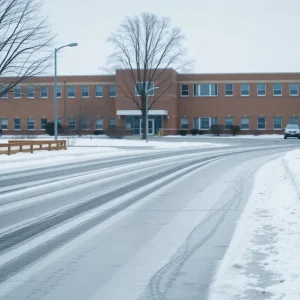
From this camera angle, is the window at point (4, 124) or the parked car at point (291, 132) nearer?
the parked car at point (291, 132)

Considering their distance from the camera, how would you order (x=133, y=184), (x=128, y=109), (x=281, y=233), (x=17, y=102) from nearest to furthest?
(x=281, y=233)
(x=133, y=184)
(x=128, y=109)
(x=17, y=102)

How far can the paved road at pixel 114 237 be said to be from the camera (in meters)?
6.48

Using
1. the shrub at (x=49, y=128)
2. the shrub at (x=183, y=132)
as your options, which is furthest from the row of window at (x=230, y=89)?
the shrub at (x=49, y=128)

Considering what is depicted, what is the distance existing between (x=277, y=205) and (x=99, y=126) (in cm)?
6957

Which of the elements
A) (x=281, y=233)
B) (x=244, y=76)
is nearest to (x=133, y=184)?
(x=281, y=233)

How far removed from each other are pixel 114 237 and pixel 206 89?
238ft

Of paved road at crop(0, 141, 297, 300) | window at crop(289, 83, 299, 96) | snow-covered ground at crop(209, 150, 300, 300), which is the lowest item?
paved road at crop(0, 141, 297, 300)

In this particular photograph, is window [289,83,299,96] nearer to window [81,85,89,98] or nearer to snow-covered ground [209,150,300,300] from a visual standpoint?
window [81,85,89,98]

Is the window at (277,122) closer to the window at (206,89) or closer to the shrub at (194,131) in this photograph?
the window at (206,89)

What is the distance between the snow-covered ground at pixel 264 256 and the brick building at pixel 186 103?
65774 mm

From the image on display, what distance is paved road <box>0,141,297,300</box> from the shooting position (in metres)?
6.48

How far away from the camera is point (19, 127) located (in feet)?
273

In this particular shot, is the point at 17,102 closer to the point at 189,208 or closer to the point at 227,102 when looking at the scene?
the point at 227,102

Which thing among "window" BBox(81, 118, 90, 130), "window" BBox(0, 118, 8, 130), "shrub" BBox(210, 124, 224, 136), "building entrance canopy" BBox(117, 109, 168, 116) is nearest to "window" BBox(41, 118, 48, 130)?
"window" BBox(0, 118, 8, 130)
